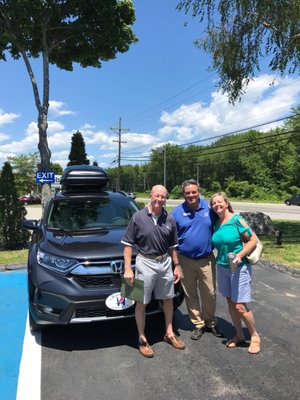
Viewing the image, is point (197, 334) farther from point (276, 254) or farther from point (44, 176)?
point (44, 176)

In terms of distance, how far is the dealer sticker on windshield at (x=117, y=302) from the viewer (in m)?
3.91

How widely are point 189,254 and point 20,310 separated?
274cm

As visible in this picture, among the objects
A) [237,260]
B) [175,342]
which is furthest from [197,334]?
[237,260]

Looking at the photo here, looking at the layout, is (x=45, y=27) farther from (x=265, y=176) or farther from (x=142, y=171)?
(x=142, y=171)

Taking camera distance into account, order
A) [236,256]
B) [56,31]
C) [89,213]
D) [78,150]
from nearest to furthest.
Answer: [236,256], [89,213], [56,31], [78,150]

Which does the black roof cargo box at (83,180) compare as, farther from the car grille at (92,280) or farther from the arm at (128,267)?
the arm at (128,267)

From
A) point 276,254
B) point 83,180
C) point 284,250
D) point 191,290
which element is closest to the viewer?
point 191,290

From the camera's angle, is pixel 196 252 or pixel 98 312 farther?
pixel 196 252

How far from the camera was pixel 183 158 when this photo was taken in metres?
101

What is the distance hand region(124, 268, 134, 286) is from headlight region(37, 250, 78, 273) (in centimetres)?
57

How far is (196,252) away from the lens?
→ 4.20m

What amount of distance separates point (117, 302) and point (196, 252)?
3.30ft

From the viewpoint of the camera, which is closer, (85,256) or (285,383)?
(285,383)

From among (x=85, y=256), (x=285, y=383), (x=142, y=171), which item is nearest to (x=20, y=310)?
(x=85, y=256)
